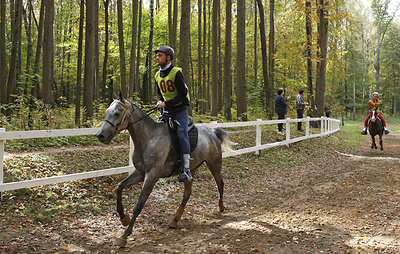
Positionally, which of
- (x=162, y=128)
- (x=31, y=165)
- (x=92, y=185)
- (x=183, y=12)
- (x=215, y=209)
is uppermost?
(x=183, y=12)

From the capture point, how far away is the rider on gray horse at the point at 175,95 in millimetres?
5418

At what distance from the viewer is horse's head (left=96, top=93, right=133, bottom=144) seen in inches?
184

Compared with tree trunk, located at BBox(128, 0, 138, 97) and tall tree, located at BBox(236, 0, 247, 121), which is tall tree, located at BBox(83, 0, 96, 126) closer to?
tree trunk, located at BBox(128, 0, 138, 97)

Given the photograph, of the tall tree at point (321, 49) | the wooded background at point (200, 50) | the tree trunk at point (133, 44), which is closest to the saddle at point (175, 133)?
the wooded background at point (200, 50)

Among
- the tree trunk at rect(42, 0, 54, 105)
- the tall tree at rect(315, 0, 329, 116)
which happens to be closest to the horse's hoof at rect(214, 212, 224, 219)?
the tree trunk at rect(42, 0, 54, 105)

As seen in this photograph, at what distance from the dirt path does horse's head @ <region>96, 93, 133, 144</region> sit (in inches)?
62.3

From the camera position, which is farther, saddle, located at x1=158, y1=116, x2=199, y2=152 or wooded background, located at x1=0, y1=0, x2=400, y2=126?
wooded background, located at x1=0, y1=0, x2=400, y2=126

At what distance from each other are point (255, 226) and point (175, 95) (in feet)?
8.49

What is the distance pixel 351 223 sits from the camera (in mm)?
5461

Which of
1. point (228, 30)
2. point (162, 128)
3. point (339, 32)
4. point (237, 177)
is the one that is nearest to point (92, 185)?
point (162, 128)

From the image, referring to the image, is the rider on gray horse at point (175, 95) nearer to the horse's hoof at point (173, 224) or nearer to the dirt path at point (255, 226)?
the horse's hoof at point (173, 224)

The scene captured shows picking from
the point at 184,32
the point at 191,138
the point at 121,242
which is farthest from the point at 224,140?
the point at 184,32

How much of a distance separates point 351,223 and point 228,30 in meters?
15.3

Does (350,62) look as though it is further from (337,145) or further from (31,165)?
(31,165)
